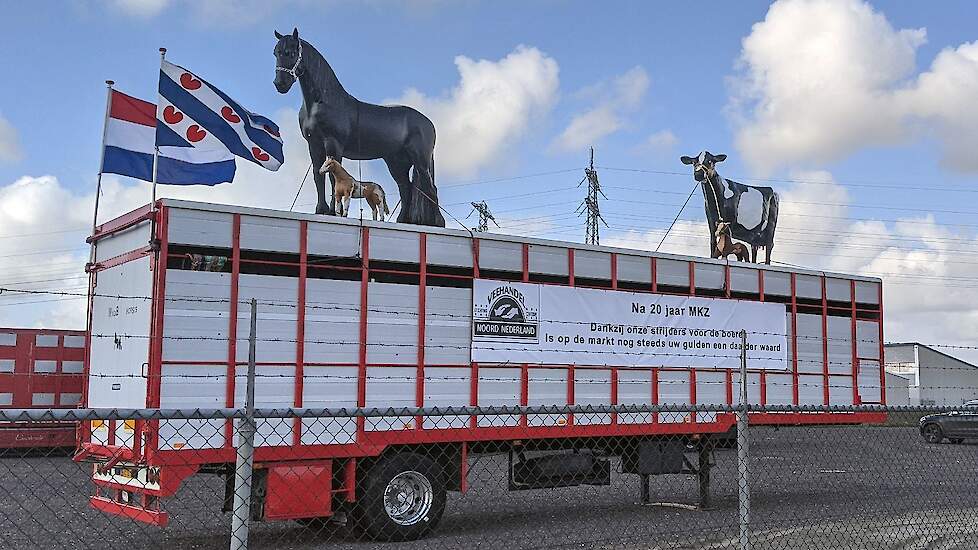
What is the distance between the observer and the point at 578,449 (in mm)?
12305

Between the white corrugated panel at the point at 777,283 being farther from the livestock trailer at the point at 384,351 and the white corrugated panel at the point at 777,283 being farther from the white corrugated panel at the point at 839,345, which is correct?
the white corrugated panel at the point at 839,345

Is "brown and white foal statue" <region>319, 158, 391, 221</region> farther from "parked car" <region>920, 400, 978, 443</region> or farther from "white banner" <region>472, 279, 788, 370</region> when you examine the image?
"parked car" <region>920, 400, 978, 443</region>

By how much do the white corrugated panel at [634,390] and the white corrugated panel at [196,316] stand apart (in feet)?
16.0

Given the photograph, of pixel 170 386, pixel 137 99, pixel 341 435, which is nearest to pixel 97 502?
pixel 170 386

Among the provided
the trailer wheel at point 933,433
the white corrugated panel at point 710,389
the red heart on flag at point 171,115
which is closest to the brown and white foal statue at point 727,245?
A: the white corrugated panel at point 710,389

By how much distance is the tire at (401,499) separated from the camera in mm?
10406

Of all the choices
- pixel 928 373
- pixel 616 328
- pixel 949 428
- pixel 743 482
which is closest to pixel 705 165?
pixel 616 328

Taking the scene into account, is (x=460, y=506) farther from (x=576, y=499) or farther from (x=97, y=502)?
(x=97, y=502)

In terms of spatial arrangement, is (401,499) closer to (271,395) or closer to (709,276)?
(271,395)

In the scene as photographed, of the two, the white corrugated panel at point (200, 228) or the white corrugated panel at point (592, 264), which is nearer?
the white corrugated panel at point (200, 228)

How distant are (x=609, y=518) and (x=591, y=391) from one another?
1697 millimetres

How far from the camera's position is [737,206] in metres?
16.6

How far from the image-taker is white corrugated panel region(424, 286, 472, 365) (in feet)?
36.1

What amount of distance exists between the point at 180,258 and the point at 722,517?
24.1ft
